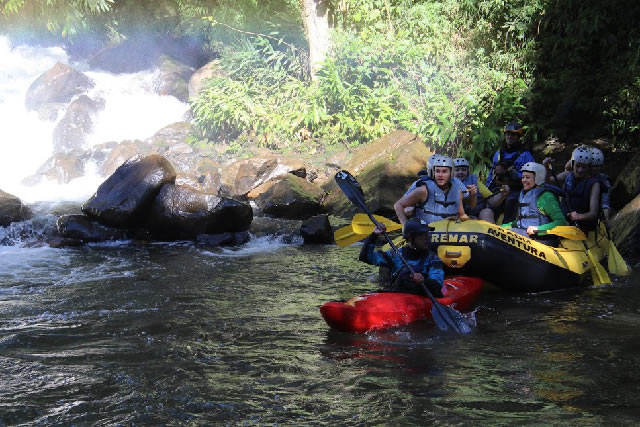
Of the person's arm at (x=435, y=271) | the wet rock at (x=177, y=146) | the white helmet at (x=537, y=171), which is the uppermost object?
the wet rock at (x=177, y=146)

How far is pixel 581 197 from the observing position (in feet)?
27.3

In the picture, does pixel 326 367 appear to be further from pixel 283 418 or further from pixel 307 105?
pixel 307 105

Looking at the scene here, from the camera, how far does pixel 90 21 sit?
26703 millimetres

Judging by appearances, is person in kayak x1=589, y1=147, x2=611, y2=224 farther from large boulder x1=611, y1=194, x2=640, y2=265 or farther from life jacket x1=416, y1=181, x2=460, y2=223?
life jacket x1=416, y1=181, x2=460, y2=223

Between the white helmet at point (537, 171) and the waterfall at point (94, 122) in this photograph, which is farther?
the waterfall at point (94, 122)

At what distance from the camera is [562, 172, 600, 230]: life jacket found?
325 inches

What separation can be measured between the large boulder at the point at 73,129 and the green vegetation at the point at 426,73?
8.72 ft

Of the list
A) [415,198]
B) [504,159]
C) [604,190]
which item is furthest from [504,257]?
[504,159]

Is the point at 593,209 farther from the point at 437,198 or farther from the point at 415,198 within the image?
the point at 415,198

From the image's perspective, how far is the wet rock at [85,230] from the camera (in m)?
11.4

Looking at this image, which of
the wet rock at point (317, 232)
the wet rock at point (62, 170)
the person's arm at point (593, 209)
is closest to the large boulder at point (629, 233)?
the person's arm at point (593, 209)

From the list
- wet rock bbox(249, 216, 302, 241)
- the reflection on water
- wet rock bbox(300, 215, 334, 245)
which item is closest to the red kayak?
the reflection on water

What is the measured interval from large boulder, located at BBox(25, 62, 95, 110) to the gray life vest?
18.8 metres

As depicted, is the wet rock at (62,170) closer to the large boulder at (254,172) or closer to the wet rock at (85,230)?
the large boulder at (254,172)
